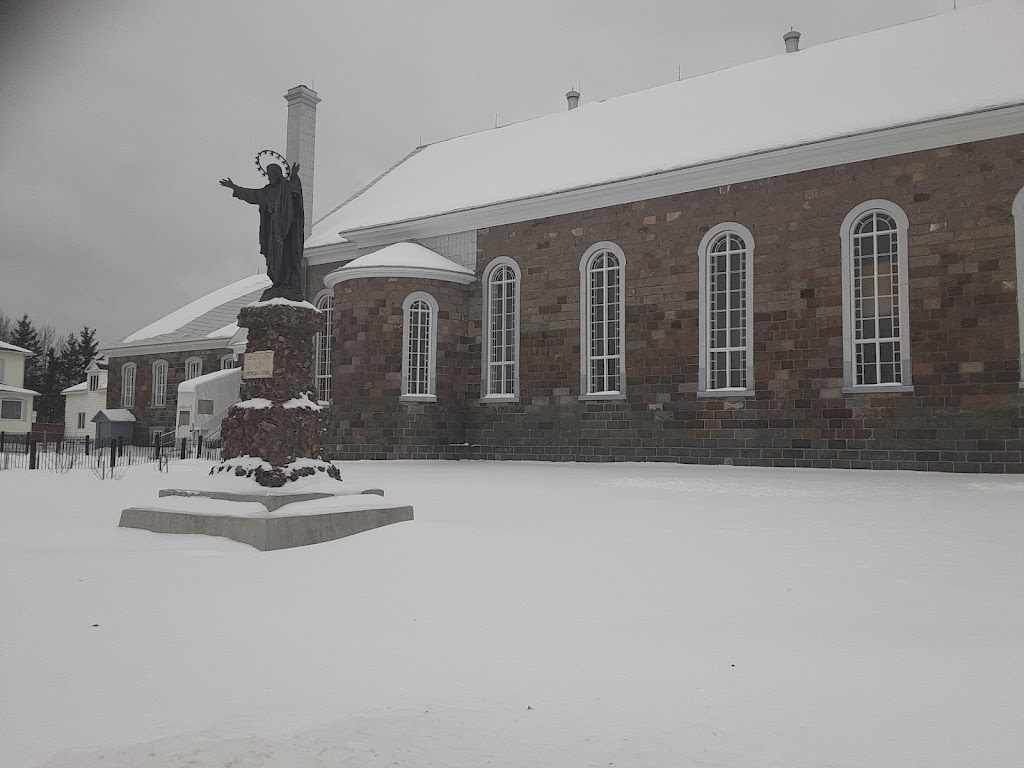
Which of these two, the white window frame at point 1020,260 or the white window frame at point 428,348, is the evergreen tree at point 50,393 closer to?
the white window frame at point 428,348

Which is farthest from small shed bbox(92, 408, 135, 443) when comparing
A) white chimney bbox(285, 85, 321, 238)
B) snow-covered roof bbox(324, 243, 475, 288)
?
snow-covered roof bbox(324, 243, 475, 288)

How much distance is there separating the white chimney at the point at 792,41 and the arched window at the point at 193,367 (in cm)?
2523

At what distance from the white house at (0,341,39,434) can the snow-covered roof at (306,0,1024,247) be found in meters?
24.8

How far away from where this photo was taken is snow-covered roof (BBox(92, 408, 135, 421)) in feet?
110

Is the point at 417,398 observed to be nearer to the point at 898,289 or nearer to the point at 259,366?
the point at 259,366

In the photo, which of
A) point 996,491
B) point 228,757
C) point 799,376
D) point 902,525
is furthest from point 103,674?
point 799,376

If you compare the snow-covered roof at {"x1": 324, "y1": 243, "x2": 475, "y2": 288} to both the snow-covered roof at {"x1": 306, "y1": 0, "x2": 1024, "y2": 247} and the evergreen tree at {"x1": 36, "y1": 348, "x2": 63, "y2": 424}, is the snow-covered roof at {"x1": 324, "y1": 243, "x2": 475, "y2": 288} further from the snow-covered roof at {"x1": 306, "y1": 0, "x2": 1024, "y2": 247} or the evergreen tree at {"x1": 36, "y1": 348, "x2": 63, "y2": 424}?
the evergreen tree at {"x1": 36, "y1": 348, "x2": 63, "y2": 424}

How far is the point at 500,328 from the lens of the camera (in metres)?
21.7

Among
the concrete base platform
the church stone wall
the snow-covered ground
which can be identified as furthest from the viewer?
the church stone wall

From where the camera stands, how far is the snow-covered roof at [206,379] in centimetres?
2891

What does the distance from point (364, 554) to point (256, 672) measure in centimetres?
302

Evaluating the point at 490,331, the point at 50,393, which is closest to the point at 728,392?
the point at 490,331

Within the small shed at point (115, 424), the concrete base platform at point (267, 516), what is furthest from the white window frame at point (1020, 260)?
the small shed at point (115, 424)

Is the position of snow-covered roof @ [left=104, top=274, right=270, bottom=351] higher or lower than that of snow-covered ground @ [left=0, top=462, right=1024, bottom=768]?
higher
